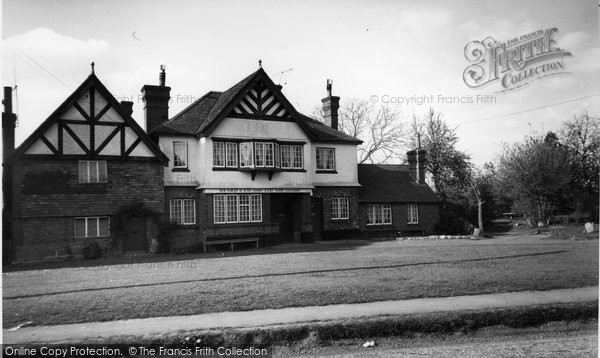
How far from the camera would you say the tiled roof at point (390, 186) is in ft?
105

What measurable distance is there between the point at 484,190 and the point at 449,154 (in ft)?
38.6

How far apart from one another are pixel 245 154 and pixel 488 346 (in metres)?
19.0

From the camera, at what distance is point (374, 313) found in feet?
33.1

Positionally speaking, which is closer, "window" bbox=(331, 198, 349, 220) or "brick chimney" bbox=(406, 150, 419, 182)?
"window" bbox=(331, 198, 349, 220)

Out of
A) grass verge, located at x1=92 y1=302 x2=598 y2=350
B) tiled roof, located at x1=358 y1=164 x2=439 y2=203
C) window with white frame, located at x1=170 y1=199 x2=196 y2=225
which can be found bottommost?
grass verge, located at x1=92 y1=302 x2=598 y2=350

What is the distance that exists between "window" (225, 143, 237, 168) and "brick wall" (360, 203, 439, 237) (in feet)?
30.2

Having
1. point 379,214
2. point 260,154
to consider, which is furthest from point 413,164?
point 260,154

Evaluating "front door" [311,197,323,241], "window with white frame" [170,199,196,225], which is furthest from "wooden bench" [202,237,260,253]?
"front door" [311,197,323,241]

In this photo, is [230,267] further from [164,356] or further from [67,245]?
[67,245]

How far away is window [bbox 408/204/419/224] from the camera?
32.6 m

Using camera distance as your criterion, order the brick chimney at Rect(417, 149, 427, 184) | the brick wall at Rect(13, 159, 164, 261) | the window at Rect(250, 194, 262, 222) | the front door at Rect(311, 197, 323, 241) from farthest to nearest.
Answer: the brick chimney at Rect(417, 149, 427, 184), the front door at Rect(311, 197, 323, 241), the window at Rect(250, 194, 262, 222), the brick wall at Rect(13, 159, 164, 261)

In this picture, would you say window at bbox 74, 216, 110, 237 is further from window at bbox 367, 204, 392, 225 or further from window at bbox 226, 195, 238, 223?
window at bbox 367, 204, 392, 225

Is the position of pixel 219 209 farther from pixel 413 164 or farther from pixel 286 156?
pixel 413 164

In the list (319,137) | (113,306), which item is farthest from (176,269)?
(319,137)
